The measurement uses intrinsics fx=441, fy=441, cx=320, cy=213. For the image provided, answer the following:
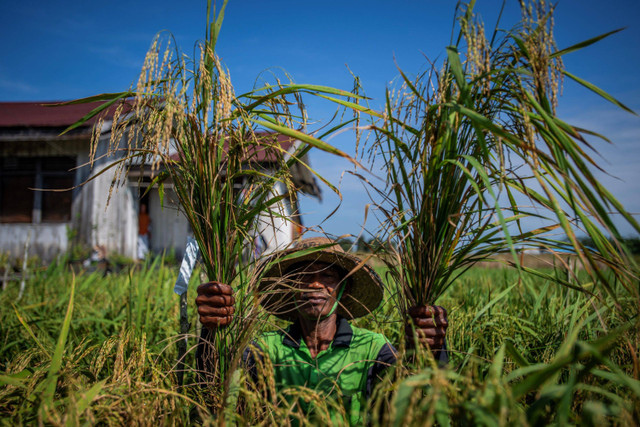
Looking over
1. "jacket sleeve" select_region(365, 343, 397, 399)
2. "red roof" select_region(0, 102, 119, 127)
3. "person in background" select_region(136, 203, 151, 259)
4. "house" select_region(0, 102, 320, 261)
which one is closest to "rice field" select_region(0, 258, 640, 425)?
"jacket sleeve" select_region(365, 343, 397, 399)

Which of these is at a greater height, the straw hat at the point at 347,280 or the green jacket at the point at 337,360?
the straw hat at the point at 347,280

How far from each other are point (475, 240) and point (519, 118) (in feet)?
1.39

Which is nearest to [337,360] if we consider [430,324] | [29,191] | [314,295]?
[314,295]

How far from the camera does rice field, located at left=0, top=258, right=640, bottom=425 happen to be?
1.00 metres

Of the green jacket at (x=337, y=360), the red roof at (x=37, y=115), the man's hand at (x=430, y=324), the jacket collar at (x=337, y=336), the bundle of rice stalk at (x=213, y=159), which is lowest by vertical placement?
the green jacket at (x=337, y=360)

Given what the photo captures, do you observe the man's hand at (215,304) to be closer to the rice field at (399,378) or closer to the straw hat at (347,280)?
the rice field at (399,378)

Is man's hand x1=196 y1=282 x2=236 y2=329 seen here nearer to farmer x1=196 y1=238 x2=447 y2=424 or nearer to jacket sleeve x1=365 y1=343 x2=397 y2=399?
farmer x1=196 y1=238 x2=447 y2=424

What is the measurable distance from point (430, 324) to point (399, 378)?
0.35 metres

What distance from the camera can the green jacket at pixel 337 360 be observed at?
197cm

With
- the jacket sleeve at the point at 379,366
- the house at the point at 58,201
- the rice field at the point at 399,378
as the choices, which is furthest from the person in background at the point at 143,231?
the jacket sleeve at the point at 379,366

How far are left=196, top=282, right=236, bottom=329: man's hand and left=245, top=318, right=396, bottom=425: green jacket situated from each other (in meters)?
0.39

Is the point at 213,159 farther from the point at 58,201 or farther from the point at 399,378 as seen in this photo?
the point at 58,201

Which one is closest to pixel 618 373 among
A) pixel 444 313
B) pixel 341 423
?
pixel 444 313

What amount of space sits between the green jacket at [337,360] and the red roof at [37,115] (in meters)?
8.77
